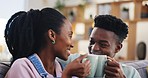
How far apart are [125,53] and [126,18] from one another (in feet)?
1.77

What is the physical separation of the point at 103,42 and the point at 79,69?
17.6 inches

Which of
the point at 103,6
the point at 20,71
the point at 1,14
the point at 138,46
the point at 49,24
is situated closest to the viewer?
the point at 20,71

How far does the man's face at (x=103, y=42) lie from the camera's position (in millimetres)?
1306

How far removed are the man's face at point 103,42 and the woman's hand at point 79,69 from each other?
36 centimetres

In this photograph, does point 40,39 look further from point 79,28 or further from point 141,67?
point 79,28

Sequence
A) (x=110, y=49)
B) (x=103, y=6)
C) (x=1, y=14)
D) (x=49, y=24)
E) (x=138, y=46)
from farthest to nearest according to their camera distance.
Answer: (x=103, y=6), (x=138, y=46), (x=1, y=14), (x=110, y=49), (x=49, y=24)

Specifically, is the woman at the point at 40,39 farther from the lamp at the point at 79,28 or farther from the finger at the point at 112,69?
the lamp at the point at 79,28

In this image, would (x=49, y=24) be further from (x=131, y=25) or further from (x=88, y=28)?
(x=88, y=28)

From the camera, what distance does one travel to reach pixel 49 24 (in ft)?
3.48

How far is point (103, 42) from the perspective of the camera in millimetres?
1338

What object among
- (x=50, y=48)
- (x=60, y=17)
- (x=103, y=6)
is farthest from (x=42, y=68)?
(x=103, y=6)

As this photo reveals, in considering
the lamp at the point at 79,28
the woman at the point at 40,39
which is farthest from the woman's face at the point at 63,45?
the lamp at the point at 79,28

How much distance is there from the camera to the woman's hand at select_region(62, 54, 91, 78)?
2.97 feet

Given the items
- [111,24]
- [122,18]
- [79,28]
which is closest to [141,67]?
[111,24]
